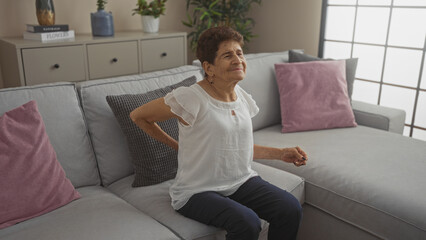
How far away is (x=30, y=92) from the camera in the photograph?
151 cm

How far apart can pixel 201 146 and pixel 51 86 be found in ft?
2.37

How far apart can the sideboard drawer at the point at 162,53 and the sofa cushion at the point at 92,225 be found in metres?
1.83

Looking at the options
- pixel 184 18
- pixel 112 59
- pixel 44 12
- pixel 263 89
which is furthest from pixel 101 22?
pixel 263 89

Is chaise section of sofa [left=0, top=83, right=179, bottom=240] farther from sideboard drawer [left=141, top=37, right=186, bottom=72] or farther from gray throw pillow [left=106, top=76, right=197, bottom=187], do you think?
sideboard drawer [left=141, top=37, right=186, bottom=72]

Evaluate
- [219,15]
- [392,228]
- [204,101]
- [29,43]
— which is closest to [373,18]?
[219,15]

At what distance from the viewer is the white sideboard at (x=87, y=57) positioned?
2505 millimetres

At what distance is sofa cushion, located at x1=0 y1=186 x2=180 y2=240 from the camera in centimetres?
121

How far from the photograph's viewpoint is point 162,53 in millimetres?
3178

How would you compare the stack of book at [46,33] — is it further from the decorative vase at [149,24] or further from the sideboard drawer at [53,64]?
the decorative vase at [149,24]

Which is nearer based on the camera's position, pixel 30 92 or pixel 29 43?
pixel 30 92

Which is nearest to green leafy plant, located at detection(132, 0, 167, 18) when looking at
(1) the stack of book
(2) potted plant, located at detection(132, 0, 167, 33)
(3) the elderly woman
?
(2) potted plant, located at detection(132, 0, 167, 33)

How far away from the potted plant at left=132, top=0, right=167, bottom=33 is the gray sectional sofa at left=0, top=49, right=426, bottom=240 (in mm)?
1323

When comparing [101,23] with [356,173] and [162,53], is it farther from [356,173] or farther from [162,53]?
[356,173]

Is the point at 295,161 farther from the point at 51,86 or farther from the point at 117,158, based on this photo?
the point at 51,86
